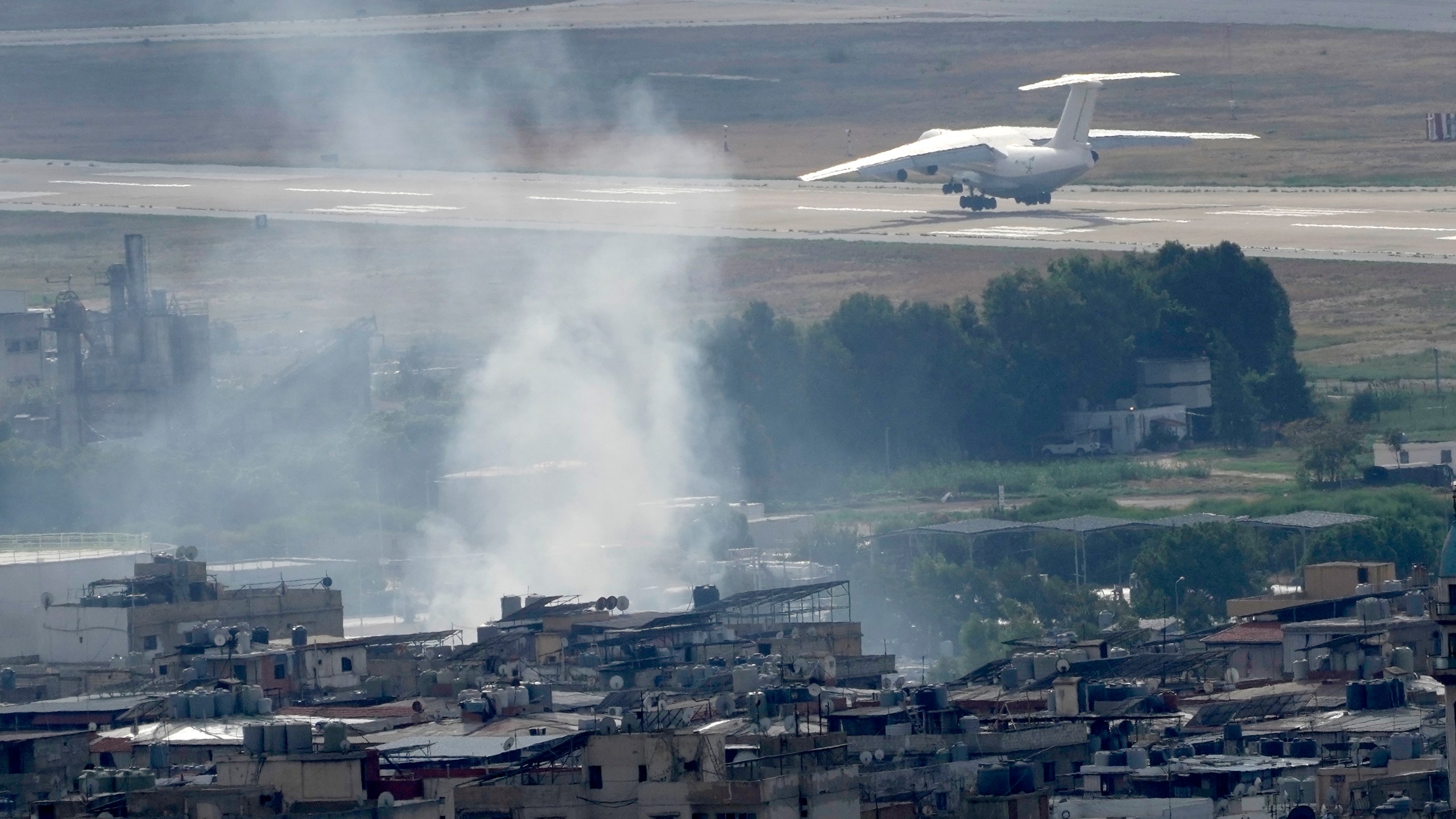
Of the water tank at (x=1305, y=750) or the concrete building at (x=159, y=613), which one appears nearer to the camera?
the water tank at (x=1305, y=750)

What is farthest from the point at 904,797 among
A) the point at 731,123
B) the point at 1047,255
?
the point at 731,123

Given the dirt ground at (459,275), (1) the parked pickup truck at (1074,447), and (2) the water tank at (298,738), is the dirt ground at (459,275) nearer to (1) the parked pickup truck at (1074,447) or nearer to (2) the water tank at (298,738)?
(1) the parked pickup truck at (1074,447)

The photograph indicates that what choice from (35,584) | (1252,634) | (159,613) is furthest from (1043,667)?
(35,584)

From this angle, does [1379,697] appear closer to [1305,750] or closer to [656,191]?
[1305,750]

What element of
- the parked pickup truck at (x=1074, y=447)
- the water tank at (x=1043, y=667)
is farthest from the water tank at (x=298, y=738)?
the parked pickup truck at (x=1074, y=447)

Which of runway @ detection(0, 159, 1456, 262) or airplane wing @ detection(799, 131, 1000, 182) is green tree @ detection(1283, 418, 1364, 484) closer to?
runway @ detection(0, 159, 1456, 262)

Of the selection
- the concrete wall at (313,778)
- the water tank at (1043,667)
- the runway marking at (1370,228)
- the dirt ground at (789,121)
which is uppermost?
the dirt ground at (789,121)

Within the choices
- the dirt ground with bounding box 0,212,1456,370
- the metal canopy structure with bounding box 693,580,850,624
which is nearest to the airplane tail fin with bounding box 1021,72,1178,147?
the dirt ground with bounding box 0,212,1456,370
